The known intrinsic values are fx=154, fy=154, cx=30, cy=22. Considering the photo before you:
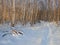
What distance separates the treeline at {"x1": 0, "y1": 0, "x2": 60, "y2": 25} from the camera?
5.26 ft

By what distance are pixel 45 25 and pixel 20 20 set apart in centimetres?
27

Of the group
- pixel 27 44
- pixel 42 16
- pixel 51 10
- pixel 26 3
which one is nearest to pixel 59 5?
pixel 51 10

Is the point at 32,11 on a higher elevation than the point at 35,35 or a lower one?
higher

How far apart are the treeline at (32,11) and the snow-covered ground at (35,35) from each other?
0.06m

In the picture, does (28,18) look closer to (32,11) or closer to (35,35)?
(32,11)

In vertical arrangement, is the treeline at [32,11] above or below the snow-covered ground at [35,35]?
above

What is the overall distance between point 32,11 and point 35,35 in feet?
0.83

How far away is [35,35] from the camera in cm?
159

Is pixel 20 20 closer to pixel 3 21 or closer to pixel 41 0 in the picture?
pixel 3 21

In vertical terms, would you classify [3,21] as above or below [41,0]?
below

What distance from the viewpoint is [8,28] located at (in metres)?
1.60

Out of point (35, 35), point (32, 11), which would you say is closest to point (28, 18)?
point (32, 11)

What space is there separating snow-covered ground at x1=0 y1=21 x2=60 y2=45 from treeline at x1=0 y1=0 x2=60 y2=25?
6 centimetres

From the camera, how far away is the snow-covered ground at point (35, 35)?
1567 millimetres
